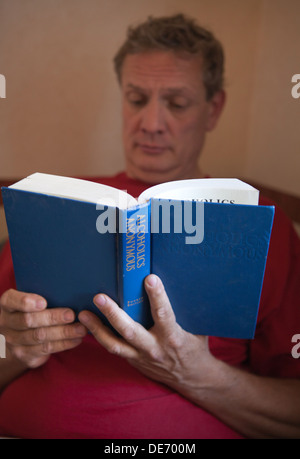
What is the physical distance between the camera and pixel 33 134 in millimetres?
1457

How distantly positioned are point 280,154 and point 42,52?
3.55 feet

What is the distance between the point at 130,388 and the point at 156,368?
0.12 m

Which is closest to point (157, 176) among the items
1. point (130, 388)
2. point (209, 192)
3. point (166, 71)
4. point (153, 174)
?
point (153, 174)

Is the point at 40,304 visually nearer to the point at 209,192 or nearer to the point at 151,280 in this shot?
the point at 151,280

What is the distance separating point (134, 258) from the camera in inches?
22.4

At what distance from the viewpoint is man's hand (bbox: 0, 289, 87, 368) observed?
665 mm

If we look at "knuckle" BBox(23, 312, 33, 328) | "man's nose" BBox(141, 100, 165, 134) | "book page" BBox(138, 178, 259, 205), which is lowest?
"knuckle" BBox(23, 312, 33, 328)

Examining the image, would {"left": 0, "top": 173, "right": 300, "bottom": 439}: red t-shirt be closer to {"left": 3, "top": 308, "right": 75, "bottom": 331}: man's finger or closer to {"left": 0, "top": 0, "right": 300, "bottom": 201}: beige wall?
{"left": 3, "top": 308, "right": 75, "bottom": 331}: man's finger

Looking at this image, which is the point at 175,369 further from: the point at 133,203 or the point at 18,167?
the point at 18,167

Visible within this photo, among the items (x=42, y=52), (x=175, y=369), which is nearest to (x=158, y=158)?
(x=175, y=369)

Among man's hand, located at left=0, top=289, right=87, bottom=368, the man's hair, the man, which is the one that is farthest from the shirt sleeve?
the man's hair

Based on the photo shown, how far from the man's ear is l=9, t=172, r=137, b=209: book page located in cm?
74

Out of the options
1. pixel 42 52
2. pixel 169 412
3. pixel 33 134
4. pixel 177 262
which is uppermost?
pixel 42 52

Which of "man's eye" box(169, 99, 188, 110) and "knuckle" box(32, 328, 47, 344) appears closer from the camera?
"knuckle" box(32, 328, 47, 344)
